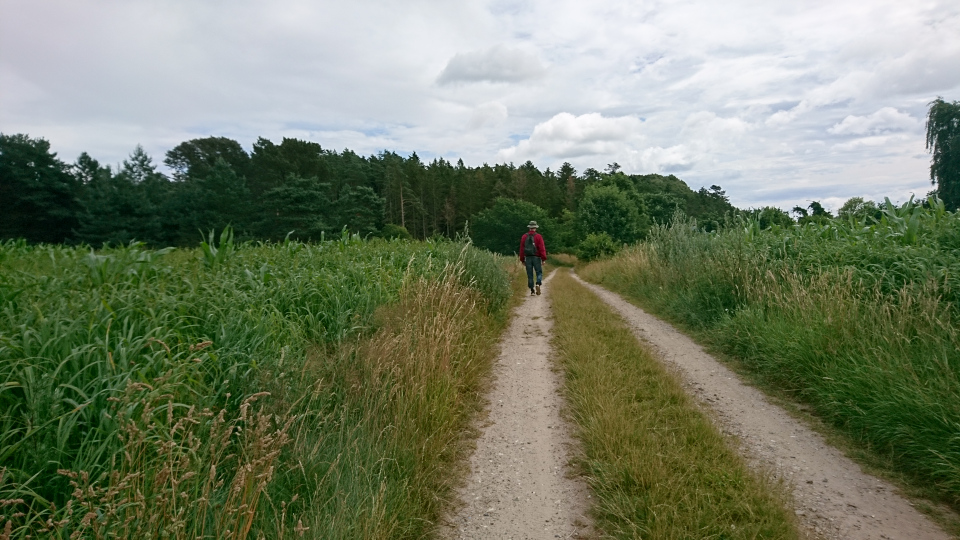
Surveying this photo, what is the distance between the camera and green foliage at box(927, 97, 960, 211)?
843 inches

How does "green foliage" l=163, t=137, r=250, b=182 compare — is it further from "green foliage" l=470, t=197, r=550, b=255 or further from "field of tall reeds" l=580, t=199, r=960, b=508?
"field of tall reeds" l=580, t=199, r=960, b=508

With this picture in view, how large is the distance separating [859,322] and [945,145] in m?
27.5

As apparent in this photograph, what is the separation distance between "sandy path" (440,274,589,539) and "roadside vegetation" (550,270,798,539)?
0.19m

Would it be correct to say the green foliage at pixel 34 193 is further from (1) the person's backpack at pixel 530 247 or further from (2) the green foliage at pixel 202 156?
(2) the green foliage at pixel 202 156

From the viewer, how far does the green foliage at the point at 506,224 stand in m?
51.4

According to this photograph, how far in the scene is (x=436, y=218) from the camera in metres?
60.4

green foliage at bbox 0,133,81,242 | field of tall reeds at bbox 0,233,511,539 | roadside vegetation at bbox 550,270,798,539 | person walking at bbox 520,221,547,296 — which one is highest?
green foliage at bbox 0,133,81,242

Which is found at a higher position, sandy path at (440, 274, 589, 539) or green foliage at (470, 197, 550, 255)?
green foliage at (470, 197, 550, 255)

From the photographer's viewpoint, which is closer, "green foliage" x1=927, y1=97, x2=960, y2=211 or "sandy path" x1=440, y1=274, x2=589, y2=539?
"sandy path" x1=440, y1=274, x2=589, y2=539

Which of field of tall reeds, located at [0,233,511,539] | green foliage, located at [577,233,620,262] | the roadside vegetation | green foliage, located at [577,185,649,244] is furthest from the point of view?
green foliage, located at [577,185,649,244]

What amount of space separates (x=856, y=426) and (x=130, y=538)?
5205 millimetres

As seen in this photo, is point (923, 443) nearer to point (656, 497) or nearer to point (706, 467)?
point (706, 467)

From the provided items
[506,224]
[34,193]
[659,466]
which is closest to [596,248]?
[506,224]

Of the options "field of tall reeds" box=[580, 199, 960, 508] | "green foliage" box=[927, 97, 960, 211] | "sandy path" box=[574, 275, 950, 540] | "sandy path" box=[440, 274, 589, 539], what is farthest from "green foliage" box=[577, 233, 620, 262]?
"sandy path" box=[440, 274, 589, 539]
